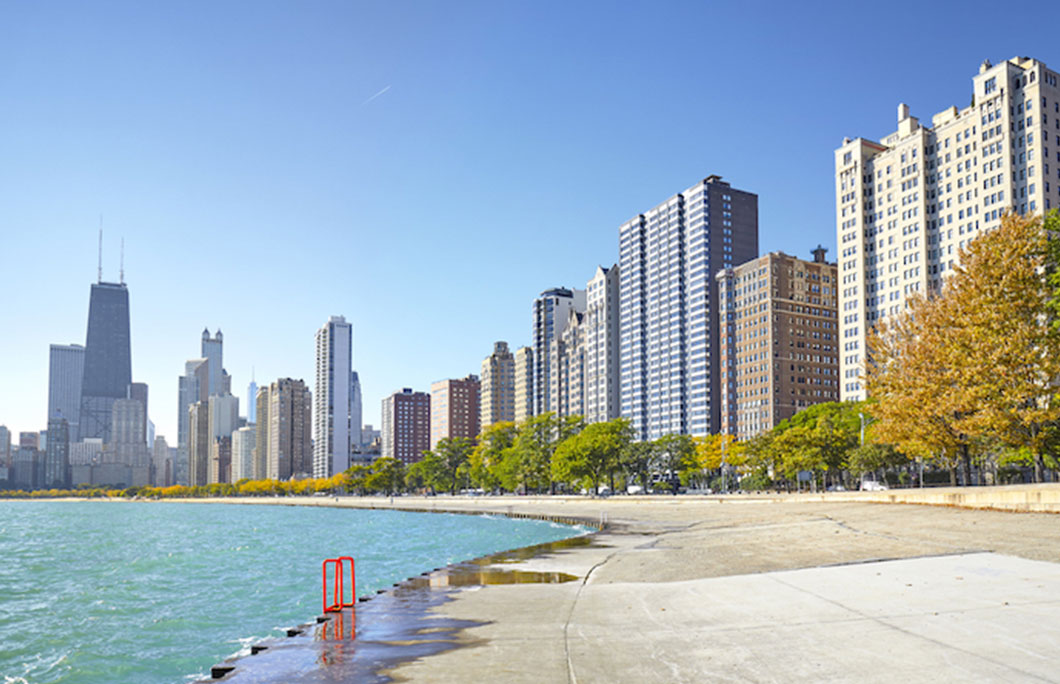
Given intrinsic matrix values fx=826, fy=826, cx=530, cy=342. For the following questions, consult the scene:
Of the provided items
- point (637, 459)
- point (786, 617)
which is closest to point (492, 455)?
point (637, 459)

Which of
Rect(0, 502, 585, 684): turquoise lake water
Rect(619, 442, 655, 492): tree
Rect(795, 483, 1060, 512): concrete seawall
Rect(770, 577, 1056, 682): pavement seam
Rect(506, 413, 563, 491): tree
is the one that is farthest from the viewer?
Rect(506, 413, 563, 491): tree

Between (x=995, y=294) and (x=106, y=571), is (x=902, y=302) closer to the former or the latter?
(x=995, y=294)

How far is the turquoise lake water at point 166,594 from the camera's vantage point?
79.9 ft

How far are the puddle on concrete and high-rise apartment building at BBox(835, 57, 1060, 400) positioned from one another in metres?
139

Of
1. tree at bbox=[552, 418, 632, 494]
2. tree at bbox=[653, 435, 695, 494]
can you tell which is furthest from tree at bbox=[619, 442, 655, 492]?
tree at bbox=[653, 435, 695, 494]

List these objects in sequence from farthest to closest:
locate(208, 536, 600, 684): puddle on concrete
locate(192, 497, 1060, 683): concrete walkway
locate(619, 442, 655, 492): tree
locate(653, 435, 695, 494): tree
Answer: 1. locate(653, 435, 695, 494): tree
2. locate(619, 442, 655, 492): tree
3. locate(208, 536, 600, 684): puddle on concrete
4. locate(192, 497, 1060, 683): concrete walkway

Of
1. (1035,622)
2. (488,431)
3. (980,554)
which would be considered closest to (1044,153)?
(488,431)

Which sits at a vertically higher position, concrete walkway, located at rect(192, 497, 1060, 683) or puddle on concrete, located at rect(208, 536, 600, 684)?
concrete walkway, located at rect(192, 497, 1060, 683)

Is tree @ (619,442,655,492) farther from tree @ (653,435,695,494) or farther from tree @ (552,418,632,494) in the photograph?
tree @ (653,435,695,494)

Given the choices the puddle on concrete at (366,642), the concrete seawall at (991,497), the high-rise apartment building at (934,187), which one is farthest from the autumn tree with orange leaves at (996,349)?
the high-rise apartment building at (934,187)

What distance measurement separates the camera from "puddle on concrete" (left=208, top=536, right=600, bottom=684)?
43.8 ft

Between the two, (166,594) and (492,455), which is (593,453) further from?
(166,594)

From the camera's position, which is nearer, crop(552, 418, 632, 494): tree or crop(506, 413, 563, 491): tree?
crop(552, 418, 632, 494): tree

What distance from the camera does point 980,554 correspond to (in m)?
21.8
